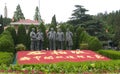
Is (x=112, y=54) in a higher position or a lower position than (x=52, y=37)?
lower

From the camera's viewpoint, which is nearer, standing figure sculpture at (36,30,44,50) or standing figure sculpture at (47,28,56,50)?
standing figure sculpture at (36,30,44,50)

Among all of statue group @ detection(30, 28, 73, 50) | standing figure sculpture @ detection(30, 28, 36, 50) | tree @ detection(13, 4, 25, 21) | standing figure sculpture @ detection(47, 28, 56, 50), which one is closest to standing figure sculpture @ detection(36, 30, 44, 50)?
statue group @ detection(30, 28, 73, 50)

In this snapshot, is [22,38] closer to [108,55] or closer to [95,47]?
[95,47]

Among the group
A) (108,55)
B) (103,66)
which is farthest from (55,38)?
(103,66)

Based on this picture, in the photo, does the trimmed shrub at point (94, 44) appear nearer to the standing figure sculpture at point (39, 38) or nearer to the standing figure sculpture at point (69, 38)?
the standing figure sculpture at point (69, 38)

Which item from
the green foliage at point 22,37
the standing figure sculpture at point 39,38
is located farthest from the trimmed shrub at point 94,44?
the green foliage at point 22,37

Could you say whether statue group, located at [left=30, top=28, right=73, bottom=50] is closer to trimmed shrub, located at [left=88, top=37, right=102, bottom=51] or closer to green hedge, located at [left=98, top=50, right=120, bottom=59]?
trimmed shrub, located at [left=88, top=37, right=102, bottom=51]

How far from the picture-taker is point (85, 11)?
40.7m

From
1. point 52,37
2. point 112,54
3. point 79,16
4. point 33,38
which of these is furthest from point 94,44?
point 79,16

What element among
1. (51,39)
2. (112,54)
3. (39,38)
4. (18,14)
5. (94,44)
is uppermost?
(18,14)

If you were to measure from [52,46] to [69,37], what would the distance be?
1.44 meters

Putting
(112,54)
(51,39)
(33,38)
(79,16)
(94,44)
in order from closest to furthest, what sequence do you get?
(112,54) < (33,38) < (51,39) < (94,44) < (79,16)

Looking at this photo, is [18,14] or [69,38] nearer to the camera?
[69,38]

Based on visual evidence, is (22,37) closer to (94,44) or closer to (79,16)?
(94,44)
